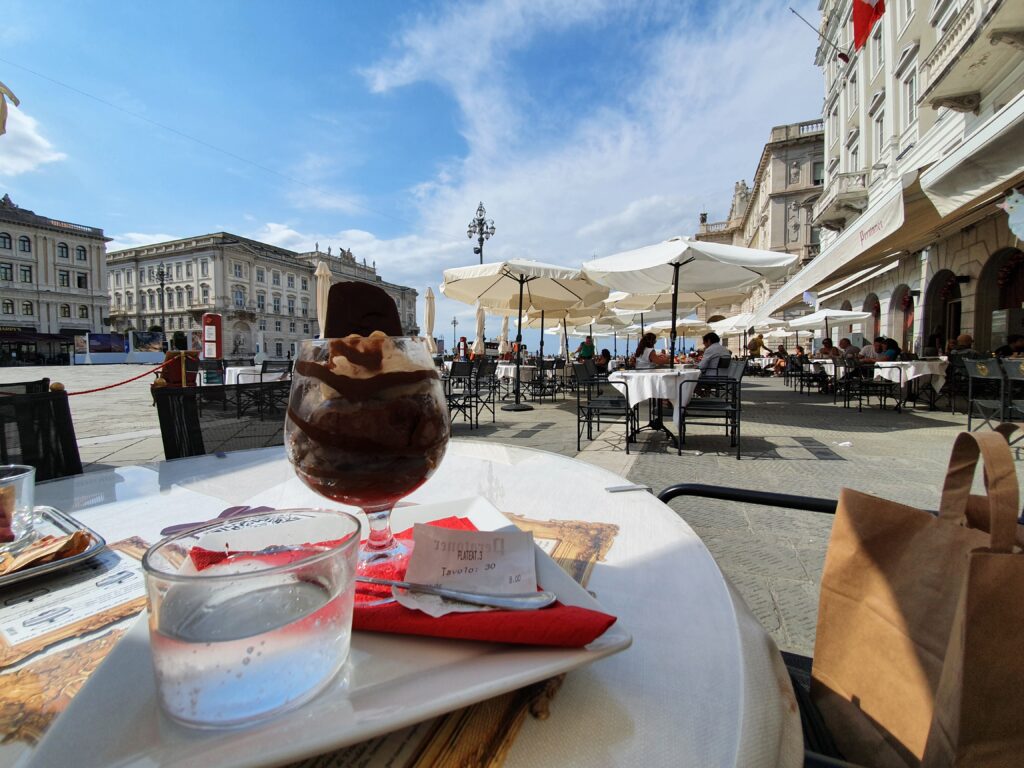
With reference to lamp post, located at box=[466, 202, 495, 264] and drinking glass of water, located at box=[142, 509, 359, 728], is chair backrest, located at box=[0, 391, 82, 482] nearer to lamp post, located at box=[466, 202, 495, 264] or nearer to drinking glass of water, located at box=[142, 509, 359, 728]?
drinking glass of water, located at box=[142, 509, 359, 728]

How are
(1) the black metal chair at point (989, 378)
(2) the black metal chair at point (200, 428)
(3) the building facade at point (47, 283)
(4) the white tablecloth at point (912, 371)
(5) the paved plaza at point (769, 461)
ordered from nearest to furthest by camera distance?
(2) the black metal chair at point (200, 428)
(5) the paved plaza at point (769, 461)
(1) the black metal chair at point (989, 378)
(4) the white tablecloth at point (912, 371)
(3) the building facade at point (47, 283)

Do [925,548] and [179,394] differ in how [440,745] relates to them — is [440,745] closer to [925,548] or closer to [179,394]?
[925,548]

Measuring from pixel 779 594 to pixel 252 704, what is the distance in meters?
2.20

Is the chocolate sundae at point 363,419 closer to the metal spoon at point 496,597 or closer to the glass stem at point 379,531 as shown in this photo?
the glass stem at point 379,531

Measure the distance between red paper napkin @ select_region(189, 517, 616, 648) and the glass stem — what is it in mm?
187

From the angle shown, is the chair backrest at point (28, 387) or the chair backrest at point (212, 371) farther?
the chair backrest at point (212, 371)

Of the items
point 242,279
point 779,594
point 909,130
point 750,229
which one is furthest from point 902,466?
point 242,279

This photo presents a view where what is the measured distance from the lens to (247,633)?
379 mm

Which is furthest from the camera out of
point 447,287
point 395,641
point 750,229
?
point 750,229

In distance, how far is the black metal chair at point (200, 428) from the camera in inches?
69.4

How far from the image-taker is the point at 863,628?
2.54 feet

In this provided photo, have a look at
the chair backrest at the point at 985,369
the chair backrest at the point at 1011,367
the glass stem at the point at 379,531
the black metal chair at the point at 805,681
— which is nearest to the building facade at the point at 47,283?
the glass stem at the point at 379,531

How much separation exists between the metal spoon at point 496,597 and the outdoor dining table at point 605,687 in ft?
0.14

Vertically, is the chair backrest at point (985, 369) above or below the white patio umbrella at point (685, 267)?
below
